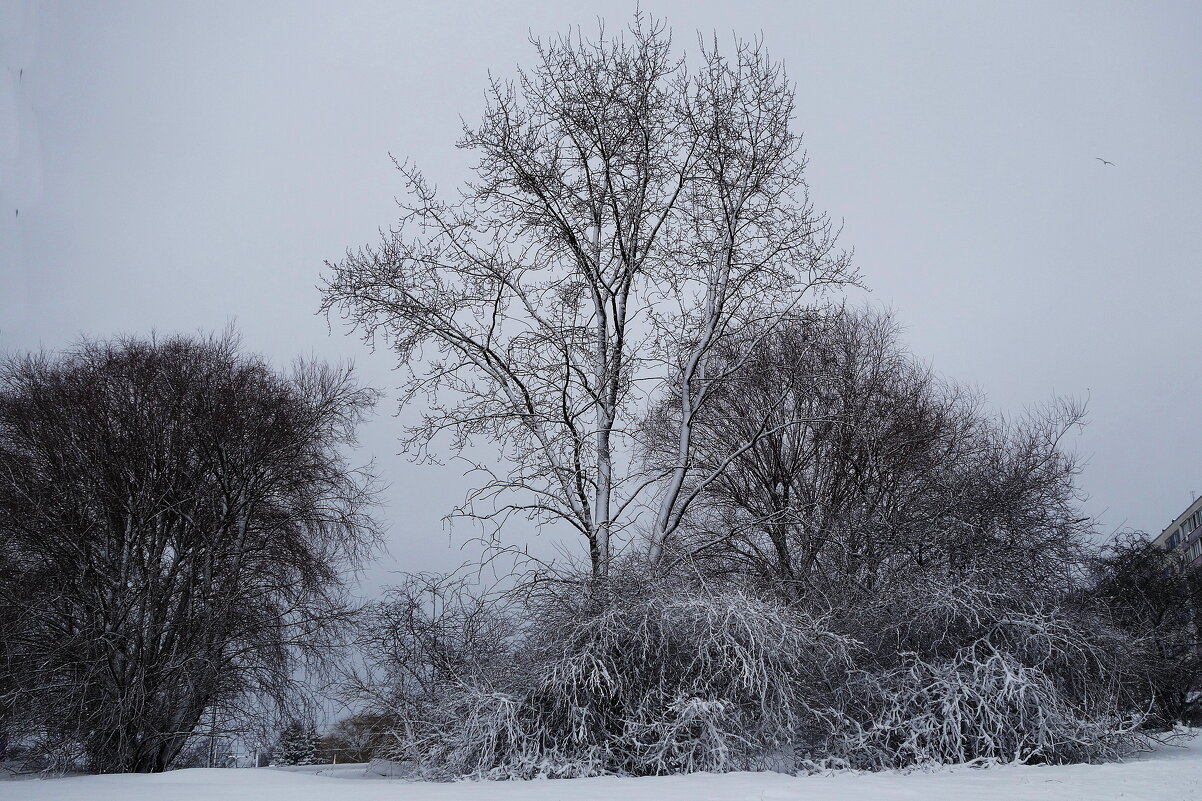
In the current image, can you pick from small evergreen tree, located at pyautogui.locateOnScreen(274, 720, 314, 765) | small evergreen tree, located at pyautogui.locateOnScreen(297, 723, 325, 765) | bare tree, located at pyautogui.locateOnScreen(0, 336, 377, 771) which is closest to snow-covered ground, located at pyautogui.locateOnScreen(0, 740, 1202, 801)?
bare tree, located at pyautogui.locateOnScreen(0, 336, 377, 771)

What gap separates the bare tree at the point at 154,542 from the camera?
1414 centimetres

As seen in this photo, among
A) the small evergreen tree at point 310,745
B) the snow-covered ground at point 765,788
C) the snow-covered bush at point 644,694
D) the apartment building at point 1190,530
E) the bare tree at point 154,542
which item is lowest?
the small evergreen tree at point 310,745

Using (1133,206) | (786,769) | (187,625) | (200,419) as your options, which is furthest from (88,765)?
(1133,206)

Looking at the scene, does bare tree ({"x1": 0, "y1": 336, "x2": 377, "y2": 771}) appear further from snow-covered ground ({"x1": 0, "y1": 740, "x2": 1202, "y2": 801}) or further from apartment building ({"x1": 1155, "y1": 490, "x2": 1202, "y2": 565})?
apartment building ({"x1": 1155, "y1": 490, "x2": 1202, "y2": 565})

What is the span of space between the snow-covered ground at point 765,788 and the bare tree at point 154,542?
7874mm

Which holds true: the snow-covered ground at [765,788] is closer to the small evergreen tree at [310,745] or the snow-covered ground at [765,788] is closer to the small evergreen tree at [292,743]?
the small evergreen tree at [310,745]

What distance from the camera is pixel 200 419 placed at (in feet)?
53.0

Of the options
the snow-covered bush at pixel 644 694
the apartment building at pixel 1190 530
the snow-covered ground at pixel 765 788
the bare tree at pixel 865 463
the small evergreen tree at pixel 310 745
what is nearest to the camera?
the snow-covered ground at pixel 765 788

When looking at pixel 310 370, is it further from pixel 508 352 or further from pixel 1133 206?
pixel 1133 206

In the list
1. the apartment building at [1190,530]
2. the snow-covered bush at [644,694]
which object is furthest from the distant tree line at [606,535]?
the apartment building at [1190,530]

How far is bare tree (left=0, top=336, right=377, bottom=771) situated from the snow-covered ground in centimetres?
787

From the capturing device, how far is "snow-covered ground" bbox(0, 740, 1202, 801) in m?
5.31

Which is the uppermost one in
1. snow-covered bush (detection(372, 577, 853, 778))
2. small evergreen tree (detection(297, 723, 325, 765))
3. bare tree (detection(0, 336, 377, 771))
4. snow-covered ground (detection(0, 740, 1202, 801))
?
bare tree (detection(0, 336, 377, 771))

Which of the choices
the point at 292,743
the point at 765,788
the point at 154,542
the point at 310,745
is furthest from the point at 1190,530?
the point at 765,788
